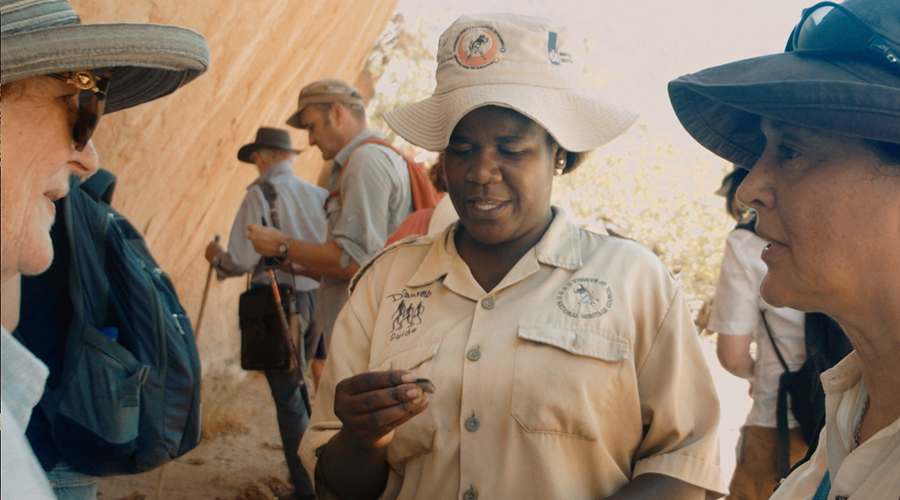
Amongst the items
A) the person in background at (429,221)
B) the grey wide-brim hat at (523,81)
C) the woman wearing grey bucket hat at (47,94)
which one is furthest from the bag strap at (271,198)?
the woman wearing grey bucket hat at (47,94)

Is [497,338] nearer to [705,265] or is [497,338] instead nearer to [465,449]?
[465,449]

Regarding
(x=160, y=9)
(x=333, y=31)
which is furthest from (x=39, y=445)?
(x=333, y=31)

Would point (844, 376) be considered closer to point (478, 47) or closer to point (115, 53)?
point (478, 47)

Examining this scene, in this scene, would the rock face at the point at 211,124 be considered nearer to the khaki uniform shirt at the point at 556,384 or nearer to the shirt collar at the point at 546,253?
the shirt collar at the point at 546,253

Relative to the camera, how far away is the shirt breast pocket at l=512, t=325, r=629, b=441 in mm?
1676

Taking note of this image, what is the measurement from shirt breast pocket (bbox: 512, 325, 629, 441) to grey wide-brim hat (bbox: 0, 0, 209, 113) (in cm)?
101

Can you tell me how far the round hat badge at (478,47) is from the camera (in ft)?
6.32

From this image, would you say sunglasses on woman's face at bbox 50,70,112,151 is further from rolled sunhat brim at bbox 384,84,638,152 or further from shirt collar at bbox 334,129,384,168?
shirt collar at bbox 334,129,384,168

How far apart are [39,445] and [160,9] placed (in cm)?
267

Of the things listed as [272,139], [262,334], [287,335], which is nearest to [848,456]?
[287,335]

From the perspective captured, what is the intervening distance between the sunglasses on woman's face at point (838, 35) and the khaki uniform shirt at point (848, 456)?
25.1 inches

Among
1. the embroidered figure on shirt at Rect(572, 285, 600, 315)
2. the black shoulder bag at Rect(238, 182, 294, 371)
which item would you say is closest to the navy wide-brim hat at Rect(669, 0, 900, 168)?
the embroidered figure on shirt at Rect(572, 285, 600, 315)

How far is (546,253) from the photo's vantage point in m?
1.90

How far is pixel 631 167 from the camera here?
1531 cm
